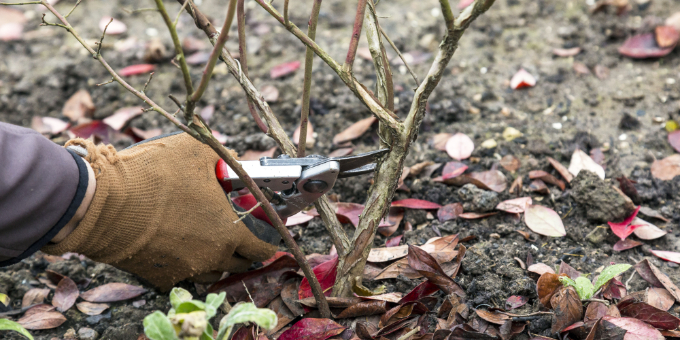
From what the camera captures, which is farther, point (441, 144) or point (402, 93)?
point (402, 93)

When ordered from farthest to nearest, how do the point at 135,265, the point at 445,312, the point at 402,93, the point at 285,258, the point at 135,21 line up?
1. the point at 135,21
2. the point at 402,93
3. the point at 285,258
4. the point at 135,265
5. the point at 445,312

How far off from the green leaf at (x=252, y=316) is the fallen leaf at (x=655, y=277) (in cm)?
114

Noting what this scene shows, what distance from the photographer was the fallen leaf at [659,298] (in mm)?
1397

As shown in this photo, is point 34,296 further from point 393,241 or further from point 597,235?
point 597,235

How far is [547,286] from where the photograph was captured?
53.8 inches

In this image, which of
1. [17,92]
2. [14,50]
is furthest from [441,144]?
[14,50]

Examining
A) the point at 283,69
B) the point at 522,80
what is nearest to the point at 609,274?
the point at 522,80

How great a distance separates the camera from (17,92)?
9.04 ft

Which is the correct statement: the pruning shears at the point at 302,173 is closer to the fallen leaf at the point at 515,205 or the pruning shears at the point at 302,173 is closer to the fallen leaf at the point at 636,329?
the fallen leaf at the point at 515,205

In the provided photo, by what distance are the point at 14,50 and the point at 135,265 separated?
93.0 inches

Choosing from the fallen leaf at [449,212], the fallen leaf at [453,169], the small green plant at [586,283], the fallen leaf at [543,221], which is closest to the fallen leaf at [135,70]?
the fallen leaf at [453,169]

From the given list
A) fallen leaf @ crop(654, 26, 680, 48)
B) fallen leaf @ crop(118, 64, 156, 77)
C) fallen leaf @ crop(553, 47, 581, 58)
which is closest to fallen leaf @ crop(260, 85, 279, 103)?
fallen leaf @ crop(118, 64, 156, 77)

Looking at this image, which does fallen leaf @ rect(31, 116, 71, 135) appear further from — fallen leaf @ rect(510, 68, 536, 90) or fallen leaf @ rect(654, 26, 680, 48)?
fallen leaf @ rect(654, 26, 680, 48)

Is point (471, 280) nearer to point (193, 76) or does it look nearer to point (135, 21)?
point (193, 76)
